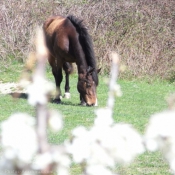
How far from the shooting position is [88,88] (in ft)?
36.6

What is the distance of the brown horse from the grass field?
376mm

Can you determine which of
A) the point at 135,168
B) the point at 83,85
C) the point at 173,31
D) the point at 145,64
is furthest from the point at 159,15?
the point at 135,168

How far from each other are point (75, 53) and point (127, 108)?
150 centimetres

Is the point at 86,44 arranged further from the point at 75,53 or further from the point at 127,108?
the point at 127,108

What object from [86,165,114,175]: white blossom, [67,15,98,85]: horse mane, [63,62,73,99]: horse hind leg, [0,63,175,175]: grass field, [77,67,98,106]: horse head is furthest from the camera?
[63,62,73,99]: horse hind leg

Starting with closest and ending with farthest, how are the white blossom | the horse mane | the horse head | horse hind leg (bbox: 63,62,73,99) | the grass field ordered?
the white blossom → the grass field → the horse head → the horse mane → horse hind leg (bbox: 63,62,73,99)

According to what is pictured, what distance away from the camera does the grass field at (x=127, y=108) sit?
6.61m

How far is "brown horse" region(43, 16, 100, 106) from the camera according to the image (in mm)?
11164

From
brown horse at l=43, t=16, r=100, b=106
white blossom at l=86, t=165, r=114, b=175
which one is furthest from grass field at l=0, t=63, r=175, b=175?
white blossom at l=86, t=165, r=114, b=175

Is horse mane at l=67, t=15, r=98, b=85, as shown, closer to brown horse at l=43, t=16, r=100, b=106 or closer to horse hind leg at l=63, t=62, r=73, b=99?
brown horse at l=43, t=16, r=100, b=106

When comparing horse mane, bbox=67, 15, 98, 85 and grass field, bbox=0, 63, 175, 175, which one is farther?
horse mane, bbox=67, 15, 98, 85

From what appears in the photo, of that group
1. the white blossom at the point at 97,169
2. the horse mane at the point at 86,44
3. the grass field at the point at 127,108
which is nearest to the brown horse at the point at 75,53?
the horse mane at the point at 86,44

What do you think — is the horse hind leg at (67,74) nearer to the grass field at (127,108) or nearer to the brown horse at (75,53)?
the brown horse at (75,53)

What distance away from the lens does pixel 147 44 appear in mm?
17359
